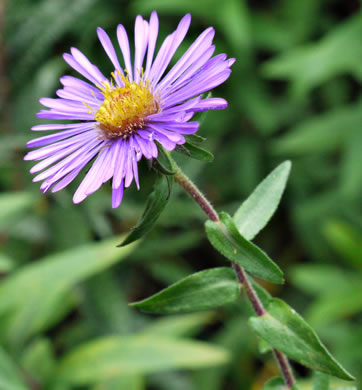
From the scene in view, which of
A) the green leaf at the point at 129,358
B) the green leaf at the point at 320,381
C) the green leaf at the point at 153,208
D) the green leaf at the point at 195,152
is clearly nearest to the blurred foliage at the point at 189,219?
Result: the green leaf at the point at 129,358

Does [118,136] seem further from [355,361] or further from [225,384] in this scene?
[225,384]

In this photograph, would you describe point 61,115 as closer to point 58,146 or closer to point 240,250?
point 58,146

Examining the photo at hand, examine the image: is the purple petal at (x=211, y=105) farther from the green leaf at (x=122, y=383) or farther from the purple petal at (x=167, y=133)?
the green leaf at (x=122, y=383)

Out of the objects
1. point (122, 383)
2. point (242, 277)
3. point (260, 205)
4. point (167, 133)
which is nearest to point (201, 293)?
point (242, 277)

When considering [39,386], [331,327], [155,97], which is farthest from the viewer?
[331,327]

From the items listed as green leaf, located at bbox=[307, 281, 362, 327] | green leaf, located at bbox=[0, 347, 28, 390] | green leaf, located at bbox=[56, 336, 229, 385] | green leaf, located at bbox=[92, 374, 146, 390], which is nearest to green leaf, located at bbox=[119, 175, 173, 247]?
green leaf, located at bbox=[0, 347, 28, 390]

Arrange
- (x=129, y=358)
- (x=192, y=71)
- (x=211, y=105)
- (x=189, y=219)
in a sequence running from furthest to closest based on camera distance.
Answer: (x=189, y=219)
(x=129, y=358)
(x=192, y=71)
(x=211, y=105)

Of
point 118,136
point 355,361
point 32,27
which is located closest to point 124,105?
point 118,136
